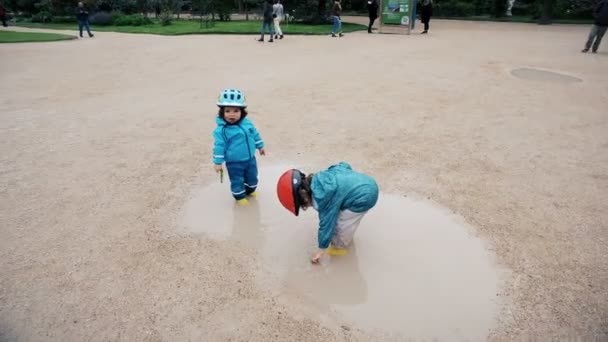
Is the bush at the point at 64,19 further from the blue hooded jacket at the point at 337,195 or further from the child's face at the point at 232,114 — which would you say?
the blue hooded jacket at the point at 337,195

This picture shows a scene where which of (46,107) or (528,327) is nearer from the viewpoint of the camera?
(528,327)

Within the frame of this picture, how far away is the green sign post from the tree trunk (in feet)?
34.6

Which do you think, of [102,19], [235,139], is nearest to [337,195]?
[235,139]

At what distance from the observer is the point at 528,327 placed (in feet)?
9.40

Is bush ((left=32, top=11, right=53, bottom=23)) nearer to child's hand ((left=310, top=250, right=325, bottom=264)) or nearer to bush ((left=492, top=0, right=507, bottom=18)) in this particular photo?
bush ((left=492, top=0, right=507, bottom=18))

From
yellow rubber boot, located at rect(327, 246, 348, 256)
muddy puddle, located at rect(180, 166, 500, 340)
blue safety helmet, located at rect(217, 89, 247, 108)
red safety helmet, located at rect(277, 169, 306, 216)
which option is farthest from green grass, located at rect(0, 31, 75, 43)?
yellow rubber boot, located at rect(327, 246, 348, 256)

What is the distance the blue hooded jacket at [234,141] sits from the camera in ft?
13.4

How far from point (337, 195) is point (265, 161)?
253cm

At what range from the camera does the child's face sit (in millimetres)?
3998

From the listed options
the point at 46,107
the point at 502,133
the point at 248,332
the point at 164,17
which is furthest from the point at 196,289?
the point at 164,17

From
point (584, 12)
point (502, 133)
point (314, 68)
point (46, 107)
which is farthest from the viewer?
point (584, 12)

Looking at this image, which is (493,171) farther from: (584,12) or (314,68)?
(584,12)

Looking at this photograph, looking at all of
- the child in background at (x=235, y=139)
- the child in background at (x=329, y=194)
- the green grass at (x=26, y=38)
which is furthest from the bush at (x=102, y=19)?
the child in background at (x=329, y=194)

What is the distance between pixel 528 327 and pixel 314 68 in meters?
9.54
